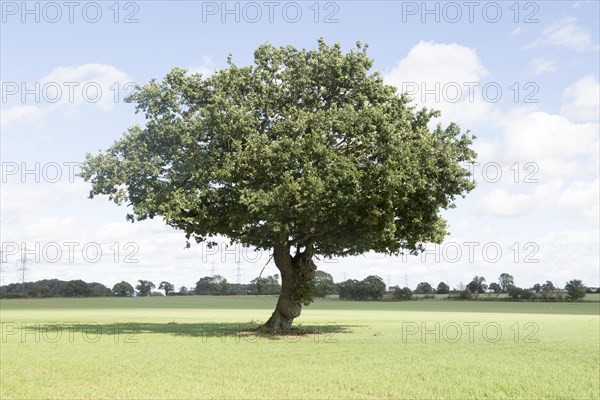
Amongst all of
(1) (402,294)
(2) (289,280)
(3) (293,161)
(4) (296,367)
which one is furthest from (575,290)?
(4) (296,367)

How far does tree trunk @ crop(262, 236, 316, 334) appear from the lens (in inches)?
1895

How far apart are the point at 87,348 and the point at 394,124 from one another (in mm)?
23294

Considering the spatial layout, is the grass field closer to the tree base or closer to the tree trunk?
the tree base

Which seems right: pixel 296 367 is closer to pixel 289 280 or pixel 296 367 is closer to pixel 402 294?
pixel 289 280

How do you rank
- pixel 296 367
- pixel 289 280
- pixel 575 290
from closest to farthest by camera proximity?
pixel 296 367 → pixel 289 280 → pixel 575 290

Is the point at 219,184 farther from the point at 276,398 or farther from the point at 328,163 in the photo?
the point at 276,398

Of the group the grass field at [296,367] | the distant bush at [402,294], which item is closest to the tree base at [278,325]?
the grass field at [296,367]

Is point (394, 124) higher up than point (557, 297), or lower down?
higher up

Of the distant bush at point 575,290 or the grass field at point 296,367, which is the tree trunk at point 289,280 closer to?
the grass field at point 296,367

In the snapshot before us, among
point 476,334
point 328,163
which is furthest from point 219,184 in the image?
point 476,334

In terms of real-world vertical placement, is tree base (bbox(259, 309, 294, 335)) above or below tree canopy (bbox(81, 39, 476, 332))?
below

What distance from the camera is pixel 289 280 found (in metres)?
48.9

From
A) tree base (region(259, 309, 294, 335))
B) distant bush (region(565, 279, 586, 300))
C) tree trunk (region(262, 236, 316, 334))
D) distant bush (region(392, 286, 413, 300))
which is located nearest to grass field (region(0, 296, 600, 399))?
tree base (region(259, 309, 294, 335))

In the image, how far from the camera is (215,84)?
46156 millimetres
